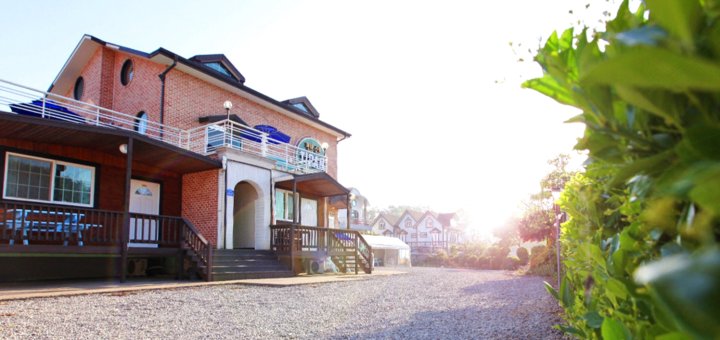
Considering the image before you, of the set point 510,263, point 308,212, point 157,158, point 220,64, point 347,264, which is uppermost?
point 220,64

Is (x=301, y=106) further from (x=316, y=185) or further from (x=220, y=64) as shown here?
(x=316, y=185)

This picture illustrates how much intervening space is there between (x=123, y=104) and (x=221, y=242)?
7152 mm

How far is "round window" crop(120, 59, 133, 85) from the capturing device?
16.5m

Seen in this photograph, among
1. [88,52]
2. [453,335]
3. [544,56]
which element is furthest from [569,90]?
[88,52]

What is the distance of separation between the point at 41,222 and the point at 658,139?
1222 cm

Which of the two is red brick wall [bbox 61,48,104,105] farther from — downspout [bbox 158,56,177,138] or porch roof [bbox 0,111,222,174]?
porch roof [bbox 0,111,222,174]

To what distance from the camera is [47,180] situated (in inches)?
440

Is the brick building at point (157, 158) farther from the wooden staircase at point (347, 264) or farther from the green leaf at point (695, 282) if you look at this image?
the green leaf at point (695, 282)

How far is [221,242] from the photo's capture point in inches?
514

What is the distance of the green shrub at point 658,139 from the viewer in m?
0.36

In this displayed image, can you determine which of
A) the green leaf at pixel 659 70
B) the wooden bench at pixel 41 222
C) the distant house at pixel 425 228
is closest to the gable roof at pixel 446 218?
the distant house at pixel 425 228

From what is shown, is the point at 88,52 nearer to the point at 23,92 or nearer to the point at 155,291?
the point at 23,92

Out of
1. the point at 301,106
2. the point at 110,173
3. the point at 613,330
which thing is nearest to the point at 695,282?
the point at 613,330

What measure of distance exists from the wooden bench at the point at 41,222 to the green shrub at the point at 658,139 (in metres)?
10.9
